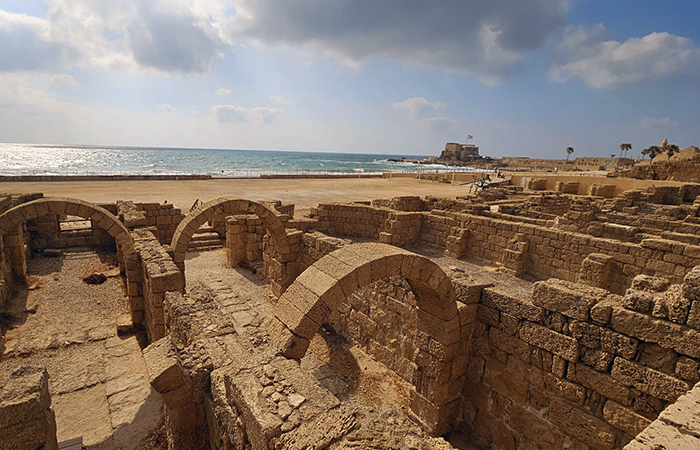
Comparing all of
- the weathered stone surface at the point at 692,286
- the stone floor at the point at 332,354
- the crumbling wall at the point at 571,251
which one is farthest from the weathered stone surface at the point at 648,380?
the crumbling wall at the point at 571,251

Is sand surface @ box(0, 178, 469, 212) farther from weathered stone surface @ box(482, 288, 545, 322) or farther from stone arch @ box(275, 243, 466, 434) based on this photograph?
weathered stone surface @ box(482, 288, 545, 322)

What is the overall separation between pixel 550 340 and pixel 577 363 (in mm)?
432

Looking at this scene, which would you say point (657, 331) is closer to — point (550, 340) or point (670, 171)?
point (550, 340)

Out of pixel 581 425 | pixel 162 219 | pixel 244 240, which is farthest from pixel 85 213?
pixel 581 425

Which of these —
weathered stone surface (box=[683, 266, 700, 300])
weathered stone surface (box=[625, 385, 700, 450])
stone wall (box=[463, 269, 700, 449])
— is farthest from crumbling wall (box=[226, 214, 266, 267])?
weathered stone surface (box=[625, 385, 700, 450])

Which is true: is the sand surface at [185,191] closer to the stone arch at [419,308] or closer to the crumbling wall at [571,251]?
the crumbling wall at [571,251]

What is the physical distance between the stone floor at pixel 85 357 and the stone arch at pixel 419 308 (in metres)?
3.42

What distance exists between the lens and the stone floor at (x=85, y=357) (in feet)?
18.7

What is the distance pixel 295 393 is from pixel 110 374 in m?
5.75

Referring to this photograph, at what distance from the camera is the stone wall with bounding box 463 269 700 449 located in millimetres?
4312

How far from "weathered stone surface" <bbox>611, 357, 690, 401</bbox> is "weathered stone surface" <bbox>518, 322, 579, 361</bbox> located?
51 cm

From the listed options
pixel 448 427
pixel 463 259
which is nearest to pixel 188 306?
pixel 448 427

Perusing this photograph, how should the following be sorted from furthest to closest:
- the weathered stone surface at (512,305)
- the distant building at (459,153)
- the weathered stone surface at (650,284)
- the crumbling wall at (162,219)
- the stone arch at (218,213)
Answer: the distant building at (459,153)
the crumbling wall at (162,219)
the stone arch at (218,213)
the weathered stone surface at (512,305)
the weathered stone surface at (650,284)

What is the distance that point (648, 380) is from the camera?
4.40m
